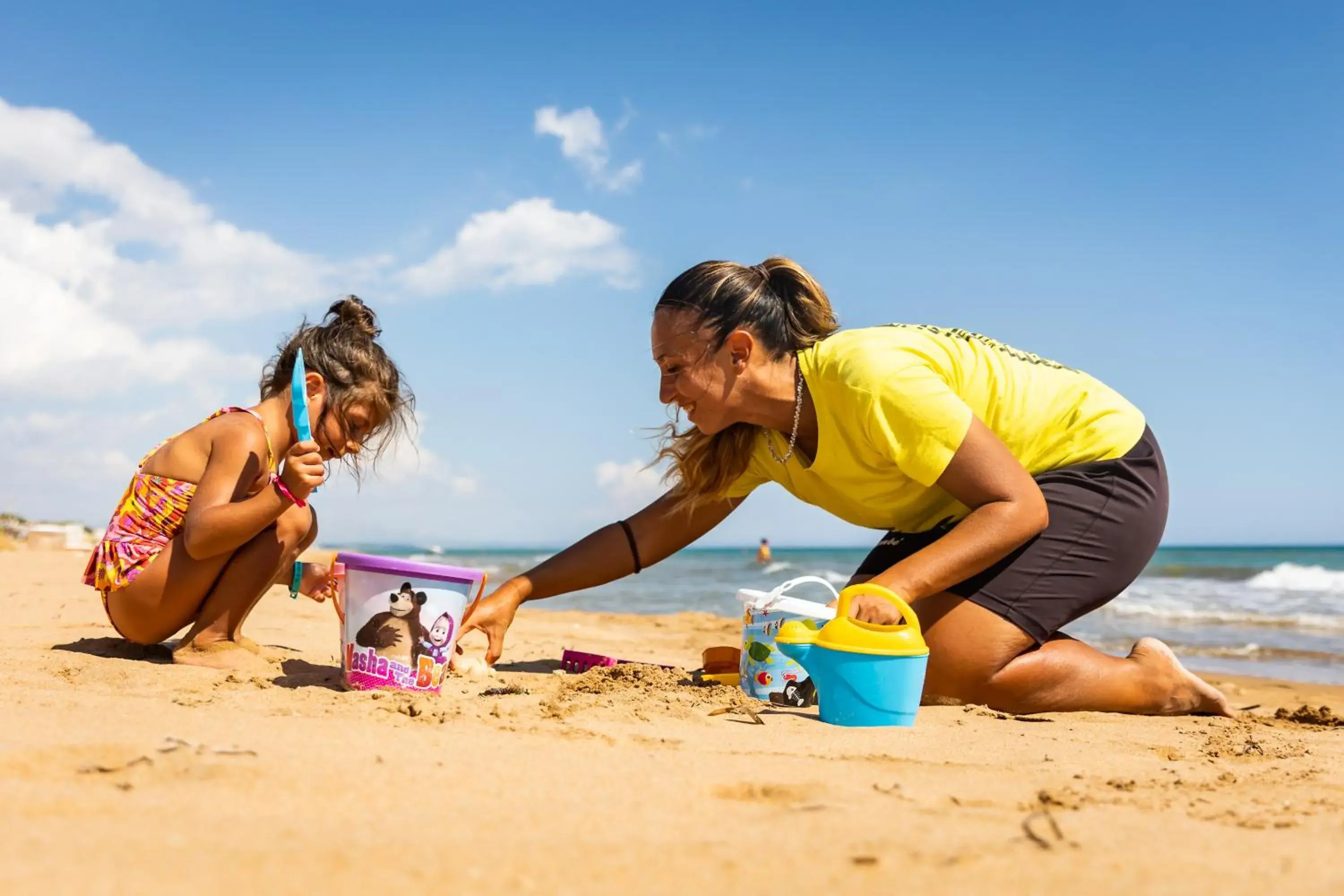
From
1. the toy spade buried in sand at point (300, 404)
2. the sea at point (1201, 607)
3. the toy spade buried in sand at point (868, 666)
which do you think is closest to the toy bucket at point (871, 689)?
the toy spade buried in sand at point (868, 666)

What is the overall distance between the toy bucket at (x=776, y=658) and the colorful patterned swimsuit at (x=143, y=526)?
1.58 m

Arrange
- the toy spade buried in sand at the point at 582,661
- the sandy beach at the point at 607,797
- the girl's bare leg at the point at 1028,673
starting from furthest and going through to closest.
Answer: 1. the toy spade buried in sand at the point at 582,661
2. the girl's bare leg at the point at 1028,673
3. the sandy beach at the point at 607,797

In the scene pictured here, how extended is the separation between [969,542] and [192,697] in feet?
6.52

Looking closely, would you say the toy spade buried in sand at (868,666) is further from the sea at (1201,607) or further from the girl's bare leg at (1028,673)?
the sea at (1201,607)

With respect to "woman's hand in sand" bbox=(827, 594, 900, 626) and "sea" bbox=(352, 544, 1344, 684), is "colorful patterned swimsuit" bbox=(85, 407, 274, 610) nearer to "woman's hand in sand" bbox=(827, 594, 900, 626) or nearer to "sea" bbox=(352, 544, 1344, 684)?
"woman's hand in sand" bbox=(827, 594, 900, 626)

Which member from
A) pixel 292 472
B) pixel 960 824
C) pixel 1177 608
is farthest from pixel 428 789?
pixel 1177 608

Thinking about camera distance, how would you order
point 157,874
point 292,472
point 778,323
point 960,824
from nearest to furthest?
point 157,874, point 960,824, point 292,472, point 778,323

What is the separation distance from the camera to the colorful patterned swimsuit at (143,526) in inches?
122

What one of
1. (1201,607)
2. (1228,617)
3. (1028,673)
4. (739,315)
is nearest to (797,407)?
(739,315)

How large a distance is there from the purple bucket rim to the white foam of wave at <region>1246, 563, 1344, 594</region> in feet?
47.7

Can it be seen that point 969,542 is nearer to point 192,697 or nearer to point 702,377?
point 702,377

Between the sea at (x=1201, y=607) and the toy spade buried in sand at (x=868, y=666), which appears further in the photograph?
the sea at (x=1201, y=607)

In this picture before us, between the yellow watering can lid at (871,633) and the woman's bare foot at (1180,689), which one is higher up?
the yellow watering can lid at (871,633)

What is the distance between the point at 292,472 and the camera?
2.91 metres
